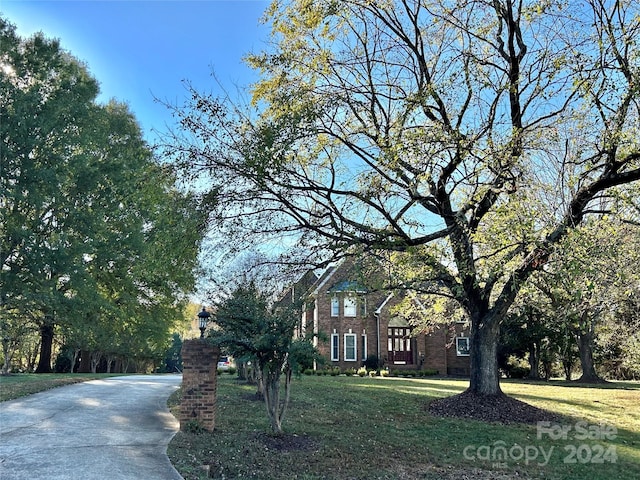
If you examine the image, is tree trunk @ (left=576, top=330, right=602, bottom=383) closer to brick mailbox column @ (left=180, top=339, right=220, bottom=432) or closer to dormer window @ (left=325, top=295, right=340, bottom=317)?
dormer window @ (left=325, top=295, right=340, bottom=317)

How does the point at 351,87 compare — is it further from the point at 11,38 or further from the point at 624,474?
the point at 11,38

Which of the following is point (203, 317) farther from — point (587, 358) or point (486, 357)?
point (587, 358)

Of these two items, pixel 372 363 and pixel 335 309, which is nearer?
pixel 372 363

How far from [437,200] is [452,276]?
6.35 feet

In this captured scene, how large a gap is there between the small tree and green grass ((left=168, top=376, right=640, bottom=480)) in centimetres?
74

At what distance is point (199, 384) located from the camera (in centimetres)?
825

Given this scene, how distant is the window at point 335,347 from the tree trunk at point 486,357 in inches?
720

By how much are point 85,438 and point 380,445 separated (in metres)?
4.66

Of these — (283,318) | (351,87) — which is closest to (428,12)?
(351,87)


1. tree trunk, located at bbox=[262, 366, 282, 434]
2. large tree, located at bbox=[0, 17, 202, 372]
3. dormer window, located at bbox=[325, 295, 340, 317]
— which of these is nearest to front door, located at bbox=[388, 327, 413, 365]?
dormer window, located at bbox=[325, 295, 340, 317]

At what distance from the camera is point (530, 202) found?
9.20 m

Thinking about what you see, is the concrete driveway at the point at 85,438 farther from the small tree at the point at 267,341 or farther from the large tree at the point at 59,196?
the large tree at the point at 59,196

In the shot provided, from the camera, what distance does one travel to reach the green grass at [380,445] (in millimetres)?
6699

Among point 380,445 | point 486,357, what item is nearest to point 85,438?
point 380,445
